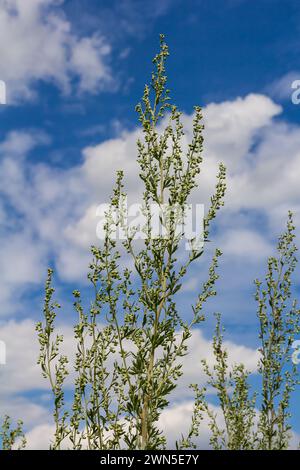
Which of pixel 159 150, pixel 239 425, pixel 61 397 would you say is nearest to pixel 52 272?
pixel 61 397

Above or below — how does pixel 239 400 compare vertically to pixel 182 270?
below

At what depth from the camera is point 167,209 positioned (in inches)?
430

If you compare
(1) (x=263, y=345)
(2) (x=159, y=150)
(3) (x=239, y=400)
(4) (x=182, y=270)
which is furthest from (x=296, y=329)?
(2) (x=159, y=150)

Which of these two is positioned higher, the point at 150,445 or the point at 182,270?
the point at 182,270

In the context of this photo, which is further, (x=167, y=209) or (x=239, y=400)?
(x=239, y=400)

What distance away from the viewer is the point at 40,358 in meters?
10.4

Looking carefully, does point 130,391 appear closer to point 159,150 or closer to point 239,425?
point 159,150

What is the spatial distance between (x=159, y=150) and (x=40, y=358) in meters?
4.60

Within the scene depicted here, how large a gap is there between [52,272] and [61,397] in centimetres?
237
